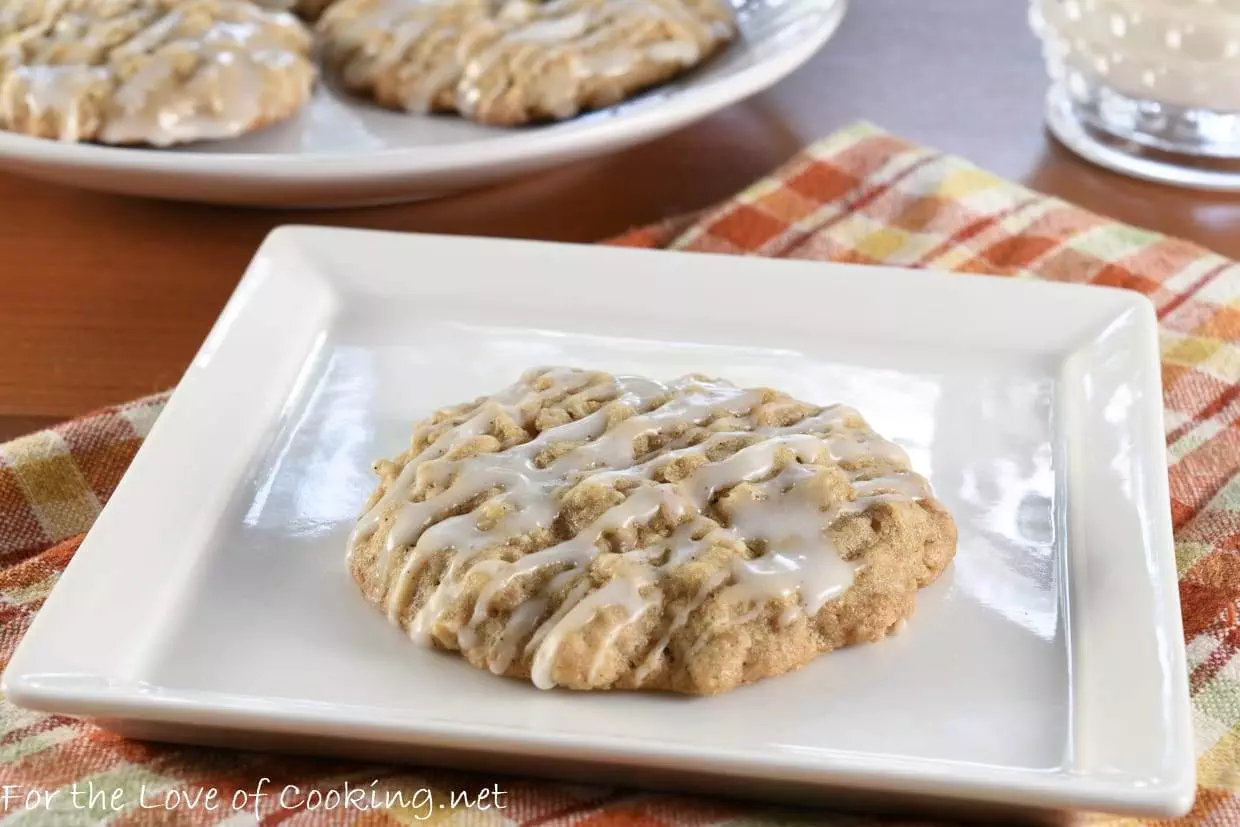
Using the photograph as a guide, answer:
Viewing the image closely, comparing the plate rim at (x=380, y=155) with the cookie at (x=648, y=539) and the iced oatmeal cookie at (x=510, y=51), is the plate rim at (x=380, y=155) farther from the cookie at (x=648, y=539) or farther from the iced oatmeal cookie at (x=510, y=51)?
the cookie at (x=648, y=539)

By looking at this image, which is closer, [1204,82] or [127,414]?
[127,414]

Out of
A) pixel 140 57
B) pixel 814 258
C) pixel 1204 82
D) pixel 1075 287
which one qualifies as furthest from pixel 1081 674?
pixel 140 57

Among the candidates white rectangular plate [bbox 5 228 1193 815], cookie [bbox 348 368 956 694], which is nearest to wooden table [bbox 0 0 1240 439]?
white rectangular plate [bbox 5 228 1193 815]

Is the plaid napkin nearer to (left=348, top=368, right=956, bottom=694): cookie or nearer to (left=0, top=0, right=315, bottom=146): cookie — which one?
(left=348, top=368, right=956, bottom=694): cookie

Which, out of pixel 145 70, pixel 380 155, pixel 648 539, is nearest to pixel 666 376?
pixel 648 539

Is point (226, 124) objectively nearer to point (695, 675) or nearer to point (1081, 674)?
point (695, 675)

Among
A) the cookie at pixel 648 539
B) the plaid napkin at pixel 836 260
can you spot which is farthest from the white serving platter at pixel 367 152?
the cookie at pixel 648 539

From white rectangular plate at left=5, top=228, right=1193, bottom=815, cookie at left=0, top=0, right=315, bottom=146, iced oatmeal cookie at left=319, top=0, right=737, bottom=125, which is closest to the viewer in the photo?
white rectangular plate at left=5, top=228, right=1193, bottom=815
